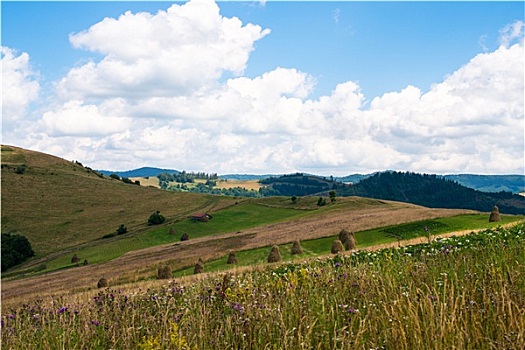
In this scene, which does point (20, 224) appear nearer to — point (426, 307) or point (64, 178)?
point (64, 178)

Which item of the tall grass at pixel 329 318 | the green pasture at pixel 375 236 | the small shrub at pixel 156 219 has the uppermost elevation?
the tall grass at pixel 329 318

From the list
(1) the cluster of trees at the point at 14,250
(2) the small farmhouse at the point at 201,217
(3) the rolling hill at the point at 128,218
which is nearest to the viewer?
(3) the rolling hill at the point at 128,218

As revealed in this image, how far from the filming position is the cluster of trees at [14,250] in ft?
288

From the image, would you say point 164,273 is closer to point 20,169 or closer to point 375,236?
point 375,236

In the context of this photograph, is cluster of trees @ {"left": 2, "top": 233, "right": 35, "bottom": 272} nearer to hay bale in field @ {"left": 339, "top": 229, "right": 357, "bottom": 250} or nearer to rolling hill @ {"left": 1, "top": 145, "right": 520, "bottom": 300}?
rolling hill @ {"left": 1, "top": 145, "right": 520, "bottom": 300}

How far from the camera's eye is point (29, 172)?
469 feet

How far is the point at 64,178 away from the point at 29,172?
1056 centimetres

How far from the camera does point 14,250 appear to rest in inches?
3565

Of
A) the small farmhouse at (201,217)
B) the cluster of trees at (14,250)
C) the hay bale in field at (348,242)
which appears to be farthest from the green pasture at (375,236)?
the cluster of trees at (14,250)

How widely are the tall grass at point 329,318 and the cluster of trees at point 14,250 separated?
299 ft

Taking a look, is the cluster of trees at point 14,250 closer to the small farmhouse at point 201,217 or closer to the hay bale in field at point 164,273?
the small farmhouse at point 201,217

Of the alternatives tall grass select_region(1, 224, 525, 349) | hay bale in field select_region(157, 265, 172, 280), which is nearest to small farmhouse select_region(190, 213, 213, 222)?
hay bale in field select_region(157, 265, 172, 280)

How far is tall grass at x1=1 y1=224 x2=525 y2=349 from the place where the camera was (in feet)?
16.5

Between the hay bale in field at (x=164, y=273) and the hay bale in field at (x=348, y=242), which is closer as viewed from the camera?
the hay bale in field at (x=348, y=242)
